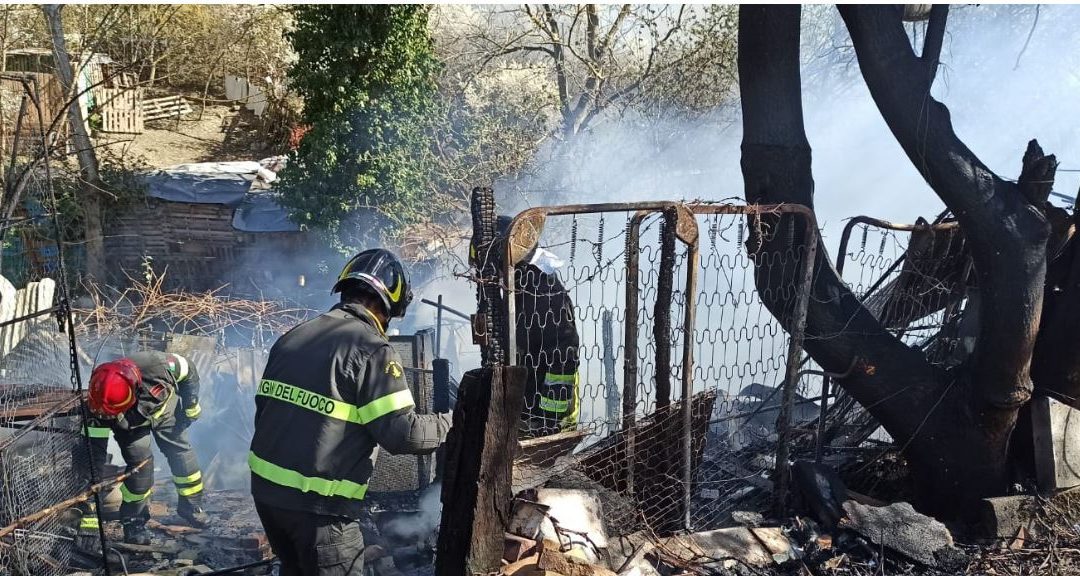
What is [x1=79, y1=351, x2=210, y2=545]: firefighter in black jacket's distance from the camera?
5.43m

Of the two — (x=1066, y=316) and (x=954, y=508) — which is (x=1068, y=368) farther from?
A: (x=954, y=508)

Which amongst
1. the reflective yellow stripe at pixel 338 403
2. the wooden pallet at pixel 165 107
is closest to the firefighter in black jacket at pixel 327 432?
the reflective yellow stripe at pixel 338 403

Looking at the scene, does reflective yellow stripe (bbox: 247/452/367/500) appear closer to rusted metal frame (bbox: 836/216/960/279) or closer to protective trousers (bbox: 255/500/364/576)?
protective trousers (bbox: 255/500/364/576)

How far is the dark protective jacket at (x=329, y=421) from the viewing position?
3.32 meters

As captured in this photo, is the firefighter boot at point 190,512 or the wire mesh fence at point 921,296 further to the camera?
the firefighter boot at point 190,512

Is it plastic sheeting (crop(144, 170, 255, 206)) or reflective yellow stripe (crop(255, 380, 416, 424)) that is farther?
plastic sheeting (crop(144, 170, 255, 206))

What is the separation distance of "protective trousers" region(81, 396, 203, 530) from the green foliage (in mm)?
7482

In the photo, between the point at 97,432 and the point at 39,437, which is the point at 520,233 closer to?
the point at 39,437

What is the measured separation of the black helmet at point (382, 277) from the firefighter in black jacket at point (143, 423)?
268 cm

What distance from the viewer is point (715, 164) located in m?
17.9

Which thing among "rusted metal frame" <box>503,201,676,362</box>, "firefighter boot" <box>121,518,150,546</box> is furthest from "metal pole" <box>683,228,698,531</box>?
"firefighter boot" <box>121,518,150,546</box>

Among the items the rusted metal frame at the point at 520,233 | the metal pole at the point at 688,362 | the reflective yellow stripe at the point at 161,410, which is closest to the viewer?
the rusted metal frame at the point at 520,233

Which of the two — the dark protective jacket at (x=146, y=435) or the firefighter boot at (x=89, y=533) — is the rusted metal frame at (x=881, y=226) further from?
the firefighter boot at (x=89, y=533)

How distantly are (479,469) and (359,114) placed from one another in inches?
447
